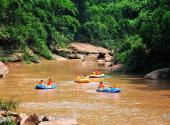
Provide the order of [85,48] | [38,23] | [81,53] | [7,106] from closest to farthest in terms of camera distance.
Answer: [7,106] < [38,23] < [81,53] < [85,48]

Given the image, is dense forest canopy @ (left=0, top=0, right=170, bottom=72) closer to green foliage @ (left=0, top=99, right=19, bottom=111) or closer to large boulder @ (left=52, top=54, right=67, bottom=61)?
large boulder @ (left=52, top=54, right=67, bottom=61)

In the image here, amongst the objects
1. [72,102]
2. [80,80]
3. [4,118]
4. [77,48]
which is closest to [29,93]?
[72,102]

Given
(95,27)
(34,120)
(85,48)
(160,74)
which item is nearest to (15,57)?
(85,48)

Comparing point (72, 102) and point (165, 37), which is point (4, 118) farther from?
point (165, 37)

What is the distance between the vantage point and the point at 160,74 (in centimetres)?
3572

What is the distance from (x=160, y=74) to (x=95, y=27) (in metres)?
42.0

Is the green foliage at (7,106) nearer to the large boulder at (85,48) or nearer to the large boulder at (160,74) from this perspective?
the large boulder at (160,74)

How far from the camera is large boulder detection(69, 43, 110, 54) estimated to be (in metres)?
69.2

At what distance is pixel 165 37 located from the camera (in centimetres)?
3559

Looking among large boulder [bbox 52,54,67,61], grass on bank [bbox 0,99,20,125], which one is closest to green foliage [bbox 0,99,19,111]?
grass on bank [bbox 0,99,20,125]

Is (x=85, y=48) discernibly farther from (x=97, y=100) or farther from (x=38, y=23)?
(x=97, y=100)

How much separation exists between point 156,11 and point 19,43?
2342 centimetres

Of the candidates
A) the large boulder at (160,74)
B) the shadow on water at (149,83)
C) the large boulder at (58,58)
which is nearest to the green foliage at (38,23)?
the large boulder at (58,58)

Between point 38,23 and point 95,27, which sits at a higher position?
point 38,23
